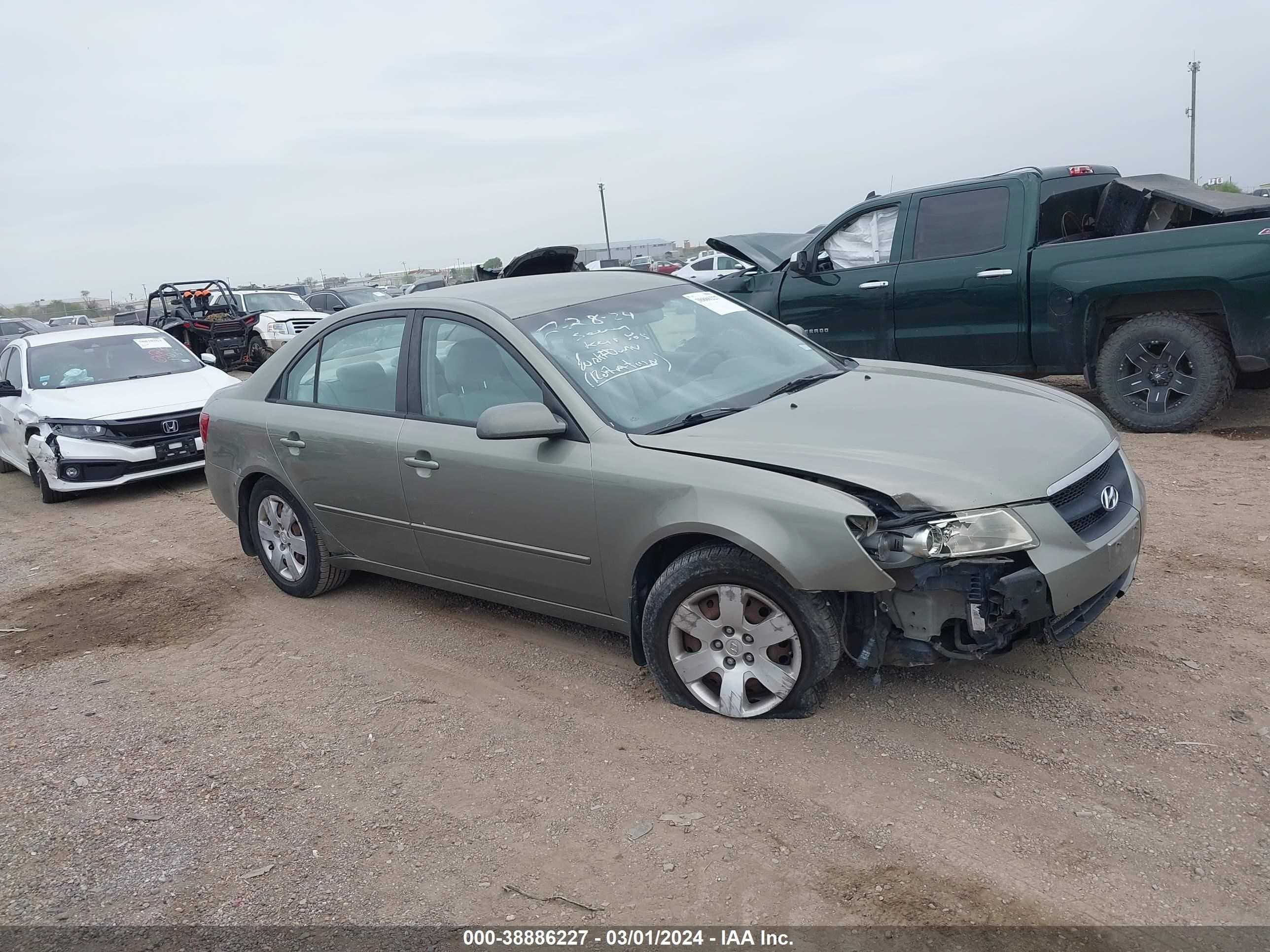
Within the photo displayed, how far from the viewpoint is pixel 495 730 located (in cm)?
393

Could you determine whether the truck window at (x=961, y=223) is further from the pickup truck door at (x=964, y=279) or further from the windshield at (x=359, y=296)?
the windshield at (x=359, y=296)

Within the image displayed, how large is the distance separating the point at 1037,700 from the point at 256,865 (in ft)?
9.18

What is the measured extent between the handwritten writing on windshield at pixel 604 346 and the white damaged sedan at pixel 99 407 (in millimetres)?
5219

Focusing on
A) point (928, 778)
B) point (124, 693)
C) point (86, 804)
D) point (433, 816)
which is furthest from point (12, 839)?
point (928, 778)

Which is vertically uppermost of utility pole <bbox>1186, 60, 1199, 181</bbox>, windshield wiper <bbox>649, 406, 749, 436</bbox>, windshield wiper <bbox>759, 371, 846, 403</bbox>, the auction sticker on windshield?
utility pole <bbox>1186, 60, 1199, 181</bbox>

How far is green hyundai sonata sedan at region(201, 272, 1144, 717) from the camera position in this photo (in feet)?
11.0

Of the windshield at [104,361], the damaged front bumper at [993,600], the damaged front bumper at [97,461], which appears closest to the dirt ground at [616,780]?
the damaged front bumper at [993,600]

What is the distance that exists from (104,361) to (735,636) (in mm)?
8615

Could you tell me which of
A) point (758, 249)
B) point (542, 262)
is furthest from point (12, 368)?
point (758, 249)

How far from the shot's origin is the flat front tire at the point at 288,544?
5.47 metres

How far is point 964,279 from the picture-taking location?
25.8 ft

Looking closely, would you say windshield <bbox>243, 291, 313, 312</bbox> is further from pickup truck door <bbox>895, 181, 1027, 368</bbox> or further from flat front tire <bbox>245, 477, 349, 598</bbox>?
flat front tire <bbox>245, 477, 349, 598</bbox>

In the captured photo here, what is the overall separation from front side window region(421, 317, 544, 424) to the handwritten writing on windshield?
218 millimetres

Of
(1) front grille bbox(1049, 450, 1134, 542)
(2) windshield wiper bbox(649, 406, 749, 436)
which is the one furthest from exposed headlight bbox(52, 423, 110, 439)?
(1) front grille bbox(1049, 450, 1134, 542)
